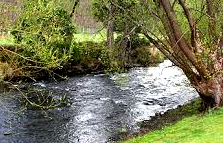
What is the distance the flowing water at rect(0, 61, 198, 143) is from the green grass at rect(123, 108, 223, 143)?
10.5ft

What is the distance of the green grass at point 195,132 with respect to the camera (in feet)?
45.5

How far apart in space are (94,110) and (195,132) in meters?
10.9

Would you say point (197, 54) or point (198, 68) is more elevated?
point (197, 54)

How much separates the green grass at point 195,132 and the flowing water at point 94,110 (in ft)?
10.5

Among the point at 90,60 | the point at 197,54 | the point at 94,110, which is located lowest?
the point at 94,110

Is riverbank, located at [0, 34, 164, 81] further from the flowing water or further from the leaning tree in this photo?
the leaning tree

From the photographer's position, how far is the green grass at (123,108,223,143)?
45.5ft

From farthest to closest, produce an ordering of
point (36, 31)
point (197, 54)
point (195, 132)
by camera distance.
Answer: point (197, 54), point (195, 132), point (36, 31)

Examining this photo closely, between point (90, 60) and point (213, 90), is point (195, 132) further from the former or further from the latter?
point (90, 60)

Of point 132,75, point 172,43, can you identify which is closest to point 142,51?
point 132,75

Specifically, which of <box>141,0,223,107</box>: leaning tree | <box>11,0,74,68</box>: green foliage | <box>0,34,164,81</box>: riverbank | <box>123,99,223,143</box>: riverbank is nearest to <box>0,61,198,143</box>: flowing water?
<box>141,0,223,107</box>: leaning tree

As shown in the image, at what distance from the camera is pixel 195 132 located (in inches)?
612

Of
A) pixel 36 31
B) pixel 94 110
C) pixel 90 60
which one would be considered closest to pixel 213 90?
pixel 94 110

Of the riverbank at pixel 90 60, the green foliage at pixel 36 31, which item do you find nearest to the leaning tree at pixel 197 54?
the riverbank at pixel 90 60
